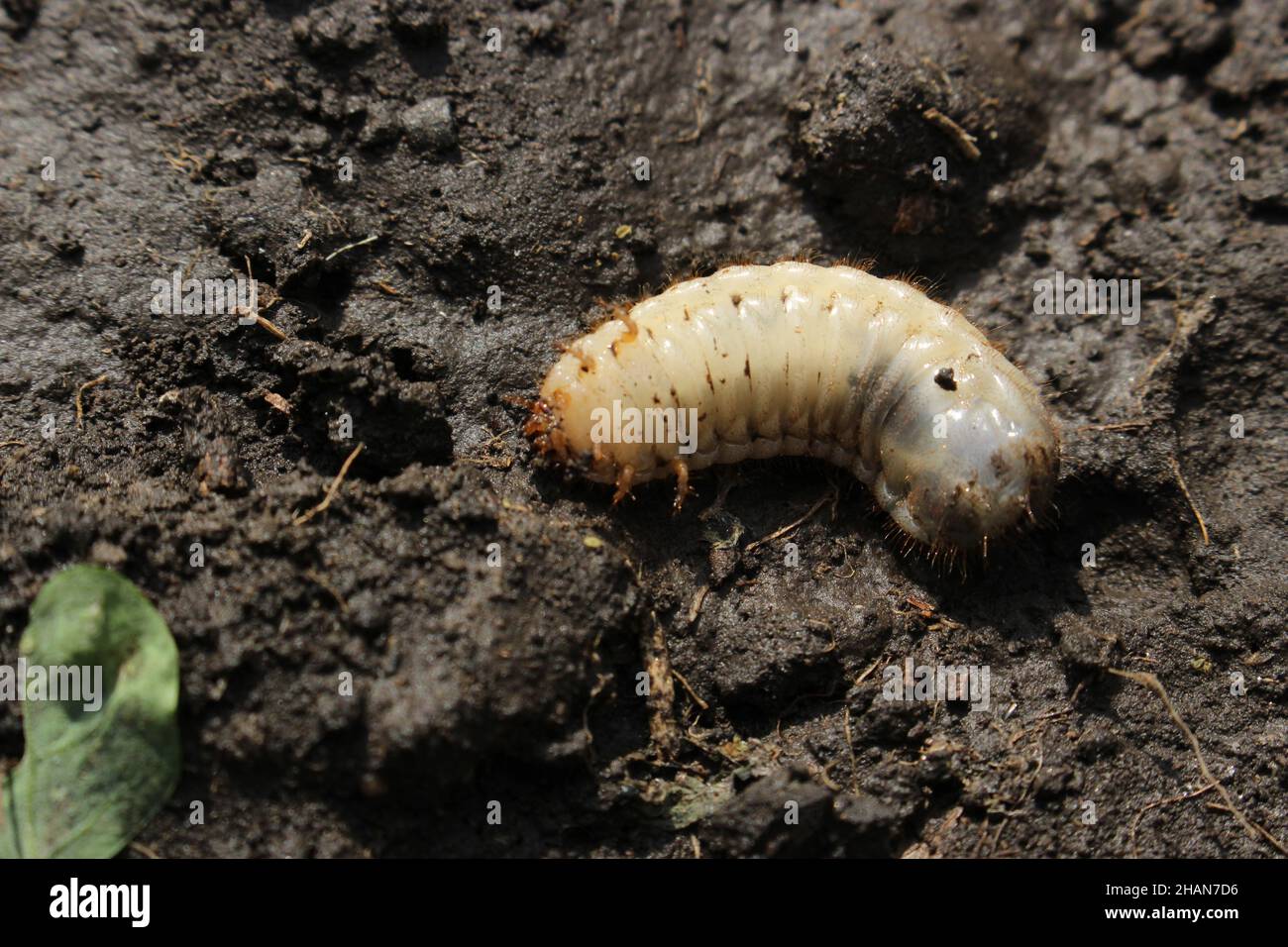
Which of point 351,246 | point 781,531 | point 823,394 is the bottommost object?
point 781,531

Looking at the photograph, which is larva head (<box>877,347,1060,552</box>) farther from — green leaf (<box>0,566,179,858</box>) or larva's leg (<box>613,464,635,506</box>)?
green leaf (<box>0,566,179,858</box>)

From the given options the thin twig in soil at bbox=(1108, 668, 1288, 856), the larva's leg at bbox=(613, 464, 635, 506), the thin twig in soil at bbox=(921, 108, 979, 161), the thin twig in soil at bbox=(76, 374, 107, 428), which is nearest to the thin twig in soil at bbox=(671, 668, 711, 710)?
the larva's leg at bbox=(613, 464, 635, 506)

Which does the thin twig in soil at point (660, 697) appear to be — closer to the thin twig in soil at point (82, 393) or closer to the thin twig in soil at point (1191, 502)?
the thin twig in soil at point (82, 393)

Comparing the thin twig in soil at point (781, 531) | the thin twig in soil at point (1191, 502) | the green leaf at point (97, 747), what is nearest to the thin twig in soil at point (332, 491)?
the green leaf at point (97, 747)

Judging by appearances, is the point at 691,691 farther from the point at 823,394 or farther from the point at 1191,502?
the point at 1191,502

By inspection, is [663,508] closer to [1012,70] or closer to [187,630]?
[187,630]

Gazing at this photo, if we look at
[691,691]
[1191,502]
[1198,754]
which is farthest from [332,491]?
[1191,502]
